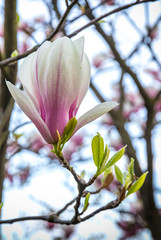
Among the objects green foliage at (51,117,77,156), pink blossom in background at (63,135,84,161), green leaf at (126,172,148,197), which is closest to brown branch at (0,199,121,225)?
green leaf at (126,172,148,197)

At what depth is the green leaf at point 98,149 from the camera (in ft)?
1.31

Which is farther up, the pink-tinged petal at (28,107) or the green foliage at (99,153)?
the pink-tinged petal at (28,107)

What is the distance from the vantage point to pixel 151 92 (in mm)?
1747

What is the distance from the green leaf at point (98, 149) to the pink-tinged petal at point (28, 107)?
6cm

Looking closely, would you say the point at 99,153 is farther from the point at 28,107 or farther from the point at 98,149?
the point at 28,107

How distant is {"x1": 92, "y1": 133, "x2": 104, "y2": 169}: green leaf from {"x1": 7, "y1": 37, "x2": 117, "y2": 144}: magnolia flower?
4 centimetres

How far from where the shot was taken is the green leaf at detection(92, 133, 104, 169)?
0.40m

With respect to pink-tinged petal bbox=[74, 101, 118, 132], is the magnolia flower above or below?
above

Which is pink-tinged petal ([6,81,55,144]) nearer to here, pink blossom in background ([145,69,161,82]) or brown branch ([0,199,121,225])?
brown branch ([0,199,121,225])

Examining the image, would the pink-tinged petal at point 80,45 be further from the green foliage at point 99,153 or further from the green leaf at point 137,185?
the green leaf at point 137,185

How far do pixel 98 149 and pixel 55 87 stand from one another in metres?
0.11

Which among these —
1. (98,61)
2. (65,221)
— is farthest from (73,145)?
(65,221)

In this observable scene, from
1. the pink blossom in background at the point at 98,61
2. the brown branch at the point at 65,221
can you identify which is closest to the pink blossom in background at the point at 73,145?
the pink blossom in background at the point at 98,61

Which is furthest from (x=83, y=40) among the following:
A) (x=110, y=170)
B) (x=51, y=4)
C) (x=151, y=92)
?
(x=151, y=92)
